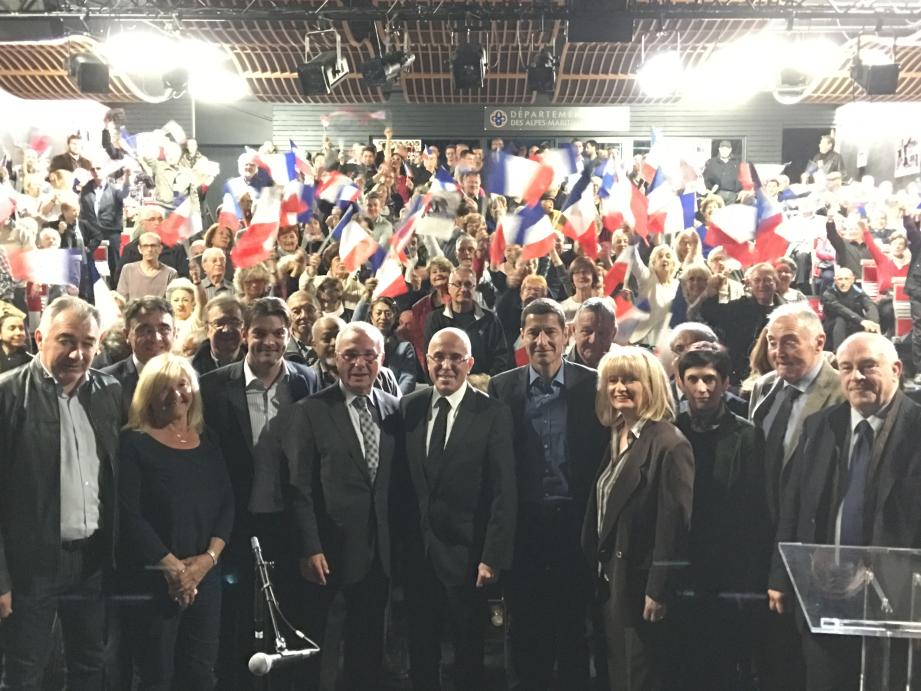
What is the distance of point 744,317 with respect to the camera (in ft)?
20.7

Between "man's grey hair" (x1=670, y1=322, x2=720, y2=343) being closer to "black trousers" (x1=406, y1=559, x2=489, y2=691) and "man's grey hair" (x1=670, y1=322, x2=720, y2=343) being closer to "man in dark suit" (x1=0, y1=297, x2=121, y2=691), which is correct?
"black trousers" (x1=406, y1=559, x2=489, y2=691)

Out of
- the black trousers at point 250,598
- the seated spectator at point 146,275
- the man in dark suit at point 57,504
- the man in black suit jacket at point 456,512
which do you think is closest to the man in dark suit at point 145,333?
the man in dark suit at point 57,504

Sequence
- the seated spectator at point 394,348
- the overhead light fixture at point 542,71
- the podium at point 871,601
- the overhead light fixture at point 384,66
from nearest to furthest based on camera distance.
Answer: the podium at point 871,601 → the seated spectator at point 394,348 → the overhead light fixture at point 384,66 → the overhead light fixture at point 542,71

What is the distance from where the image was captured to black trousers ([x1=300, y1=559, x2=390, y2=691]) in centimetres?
397

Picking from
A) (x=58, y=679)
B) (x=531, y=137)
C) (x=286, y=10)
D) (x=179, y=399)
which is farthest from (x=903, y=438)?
(x=531, y=137)

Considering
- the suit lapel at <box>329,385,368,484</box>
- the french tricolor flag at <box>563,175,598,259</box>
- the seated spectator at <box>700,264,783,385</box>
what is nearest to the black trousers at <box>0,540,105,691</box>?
the suit lapel at <box>329,385,368,484</box>

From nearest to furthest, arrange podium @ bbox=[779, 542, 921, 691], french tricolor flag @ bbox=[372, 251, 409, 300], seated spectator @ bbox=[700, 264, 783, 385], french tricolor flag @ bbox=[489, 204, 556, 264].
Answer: podium @ bbox=[779, 542, 921, 691], seated spectator @ bbox=[700, 264, 783, 385], french tricolor flag @ bbox=[372, 251, 409, 300], french tricolor flag @ bbox=[489, 204, 556, 264]

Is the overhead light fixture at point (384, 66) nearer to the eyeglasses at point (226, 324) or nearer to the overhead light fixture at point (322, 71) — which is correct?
the overhead light fixture at point (322, 71)

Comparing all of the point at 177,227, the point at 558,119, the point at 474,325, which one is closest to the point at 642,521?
the point at 474,325

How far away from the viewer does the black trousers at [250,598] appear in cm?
400

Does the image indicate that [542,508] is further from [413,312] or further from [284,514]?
[413,312]

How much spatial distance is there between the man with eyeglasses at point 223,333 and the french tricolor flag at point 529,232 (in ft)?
10.4

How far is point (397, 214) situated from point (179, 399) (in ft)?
26.4

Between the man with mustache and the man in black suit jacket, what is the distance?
1.03 m
